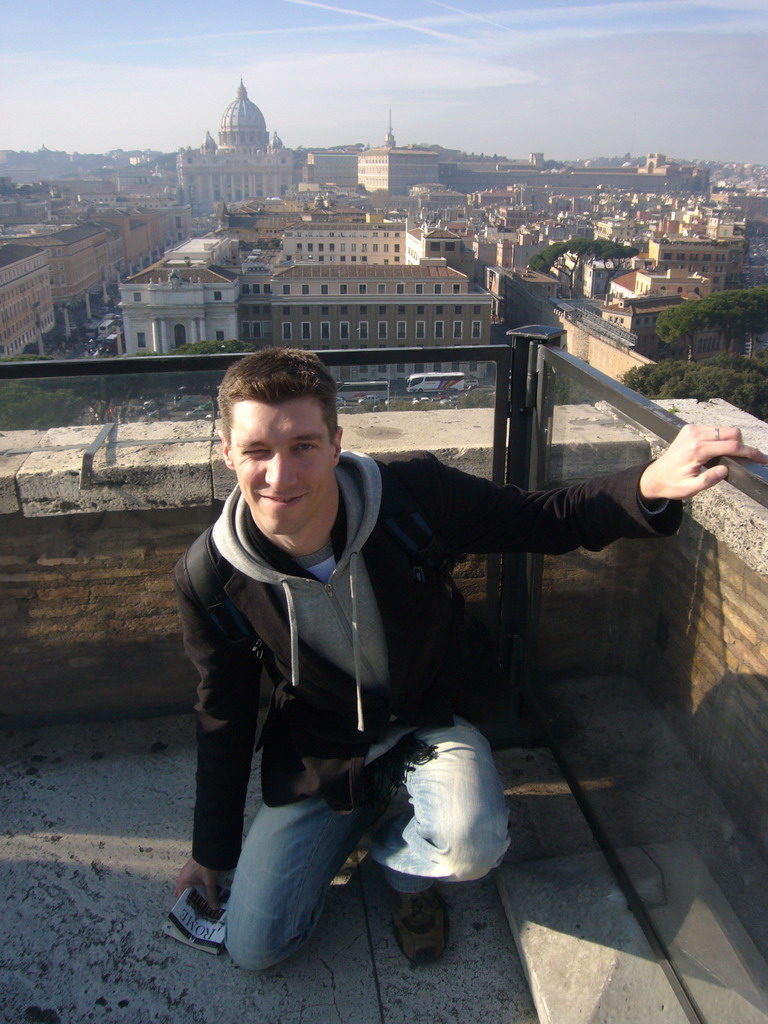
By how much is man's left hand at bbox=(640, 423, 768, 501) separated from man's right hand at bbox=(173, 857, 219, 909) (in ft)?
2.91

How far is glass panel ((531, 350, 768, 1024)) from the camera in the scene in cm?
96

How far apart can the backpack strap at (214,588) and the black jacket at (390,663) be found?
2 centimetres

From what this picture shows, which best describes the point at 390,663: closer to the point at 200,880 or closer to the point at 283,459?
the point at 283,459

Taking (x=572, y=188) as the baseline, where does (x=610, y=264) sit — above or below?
below

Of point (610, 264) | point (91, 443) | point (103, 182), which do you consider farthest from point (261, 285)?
point (103, 182)

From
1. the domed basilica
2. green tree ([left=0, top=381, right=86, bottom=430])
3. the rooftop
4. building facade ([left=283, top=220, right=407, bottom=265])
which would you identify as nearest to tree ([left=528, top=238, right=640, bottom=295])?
building facade ([left=283, top=220, right=407, bottom=265])

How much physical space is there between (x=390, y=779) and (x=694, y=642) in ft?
1.59

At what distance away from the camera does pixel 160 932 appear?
1260 mm

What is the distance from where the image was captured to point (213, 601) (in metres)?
1.12

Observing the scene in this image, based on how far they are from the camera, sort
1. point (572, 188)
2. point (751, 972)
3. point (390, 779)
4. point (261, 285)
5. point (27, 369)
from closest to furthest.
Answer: point (751, 972) → point (390, 779) → point (27, 369) → point (261, 285) → point (572, 188)

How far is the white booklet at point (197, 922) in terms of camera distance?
123 centimetres

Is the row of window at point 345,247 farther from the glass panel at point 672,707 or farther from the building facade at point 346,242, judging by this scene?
the glass panel at point 672,707

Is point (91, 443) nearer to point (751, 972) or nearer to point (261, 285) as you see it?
point (751, 972)

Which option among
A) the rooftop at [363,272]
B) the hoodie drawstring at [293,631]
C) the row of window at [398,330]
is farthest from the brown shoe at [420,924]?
the rooftop at [363,272]
